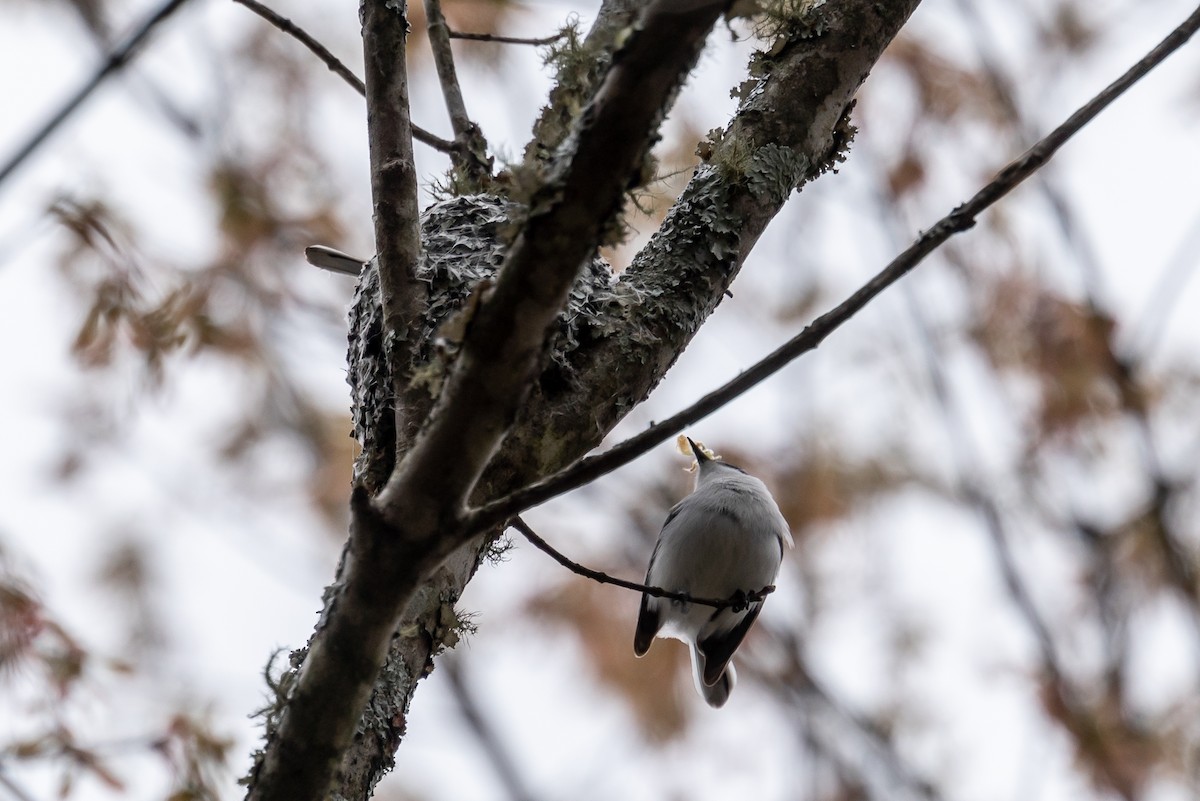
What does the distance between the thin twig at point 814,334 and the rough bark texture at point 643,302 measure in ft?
1.36

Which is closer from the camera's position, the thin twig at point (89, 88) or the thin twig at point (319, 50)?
the thin twig at point (89, 88)

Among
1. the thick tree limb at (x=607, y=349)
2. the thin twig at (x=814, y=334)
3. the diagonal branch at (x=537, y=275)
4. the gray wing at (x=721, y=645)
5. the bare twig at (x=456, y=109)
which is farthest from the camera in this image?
the gray wing at (x=721, y=645)

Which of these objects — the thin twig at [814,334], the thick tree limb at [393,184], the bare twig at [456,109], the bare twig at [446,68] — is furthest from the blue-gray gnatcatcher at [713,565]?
the thin twig at [814,334]

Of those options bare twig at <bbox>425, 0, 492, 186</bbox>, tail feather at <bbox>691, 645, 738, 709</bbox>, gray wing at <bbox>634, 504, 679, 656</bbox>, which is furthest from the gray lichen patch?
tail feather at <bbox>691, 645, 738, 709</bbox>

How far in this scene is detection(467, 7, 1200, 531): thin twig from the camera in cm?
142

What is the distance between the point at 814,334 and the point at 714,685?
8.86ft

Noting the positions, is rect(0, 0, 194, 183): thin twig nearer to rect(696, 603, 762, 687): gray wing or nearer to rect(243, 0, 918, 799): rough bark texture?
rect(243, 0, 918, 799): rough bark texture

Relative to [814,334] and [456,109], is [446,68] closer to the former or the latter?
[456,109]

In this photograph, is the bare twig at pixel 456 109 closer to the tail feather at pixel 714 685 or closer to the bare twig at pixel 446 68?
the bare twig at pixel 446 68

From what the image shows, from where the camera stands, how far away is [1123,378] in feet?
18.5

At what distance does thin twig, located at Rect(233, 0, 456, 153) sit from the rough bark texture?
1.45 feet

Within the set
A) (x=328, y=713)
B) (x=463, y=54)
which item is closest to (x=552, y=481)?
(x=328, y=713)

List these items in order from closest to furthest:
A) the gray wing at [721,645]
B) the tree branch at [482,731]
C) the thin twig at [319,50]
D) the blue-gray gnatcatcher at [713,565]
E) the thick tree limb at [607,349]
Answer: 1. the thick tree limb at [607,349]
2. the thin twig at [319,50]
3. the blue-gray gnatcatcher at [713,565]
4. the gray wing at [721,645]
5. the tree branch at [482,731]

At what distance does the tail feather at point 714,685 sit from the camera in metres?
3.90
